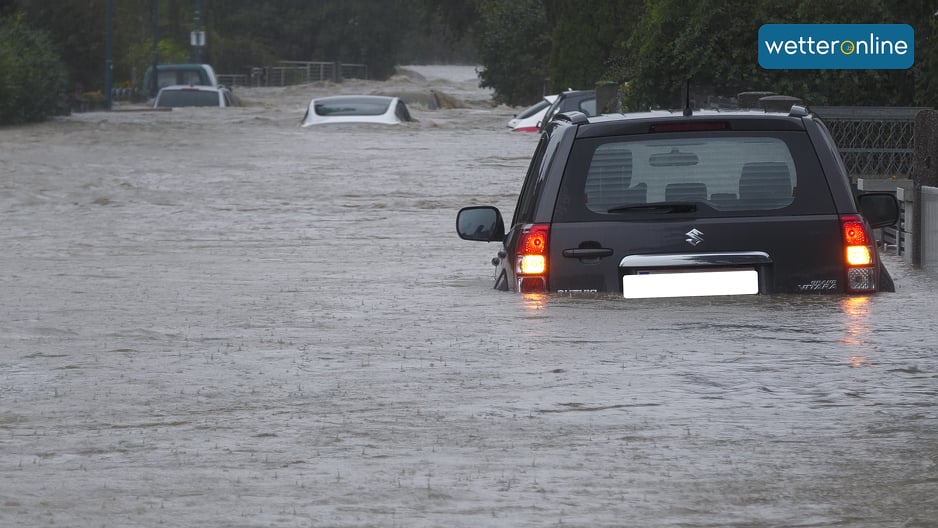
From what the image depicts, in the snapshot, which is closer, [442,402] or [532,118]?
[442,402]

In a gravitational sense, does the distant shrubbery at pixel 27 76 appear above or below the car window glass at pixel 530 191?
below

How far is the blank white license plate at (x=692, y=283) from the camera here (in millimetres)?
8383

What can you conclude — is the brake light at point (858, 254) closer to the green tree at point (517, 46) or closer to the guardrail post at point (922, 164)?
the guardrail post at point (922, 164)

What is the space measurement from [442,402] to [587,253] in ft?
4.11

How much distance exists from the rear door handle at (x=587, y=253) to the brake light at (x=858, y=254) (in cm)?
101

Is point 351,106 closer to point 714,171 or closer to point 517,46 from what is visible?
point 517,46

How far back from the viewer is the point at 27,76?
47.0 metres

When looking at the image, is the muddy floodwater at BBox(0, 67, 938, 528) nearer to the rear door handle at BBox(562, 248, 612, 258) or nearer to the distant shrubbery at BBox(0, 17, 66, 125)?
the rear door handle at BBox(562, 248, 612, 258)

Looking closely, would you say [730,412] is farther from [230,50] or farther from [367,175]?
[230,50]

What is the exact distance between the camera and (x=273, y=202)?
24.3m

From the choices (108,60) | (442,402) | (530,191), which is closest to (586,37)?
(108,60)

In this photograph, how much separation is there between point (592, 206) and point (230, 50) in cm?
10236

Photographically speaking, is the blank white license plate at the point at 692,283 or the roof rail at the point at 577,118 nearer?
the blank white license plate at the point at 692,283

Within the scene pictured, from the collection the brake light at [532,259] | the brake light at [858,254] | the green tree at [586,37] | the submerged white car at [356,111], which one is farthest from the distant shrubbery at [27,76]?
the brake light at [858,254]
